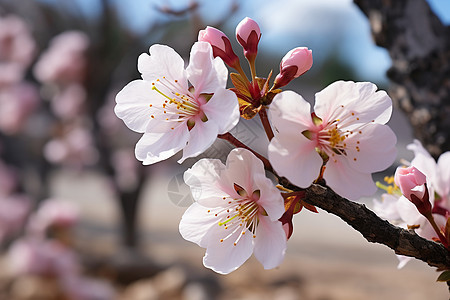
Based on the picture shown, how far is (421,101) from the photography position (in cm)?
113

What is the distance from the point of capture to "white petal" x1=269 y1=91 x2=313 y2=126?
46 cm

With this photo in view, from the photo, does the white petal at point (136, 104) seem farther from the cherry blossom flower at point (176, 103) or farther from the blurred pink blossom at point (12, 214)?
the blurred pink blossom at point (12, 214)

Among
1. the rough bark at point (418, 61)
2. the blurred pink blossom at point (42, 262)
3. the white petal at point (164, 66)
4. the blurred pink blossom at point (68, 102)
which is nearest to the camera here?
the white petal at point (164, 66)

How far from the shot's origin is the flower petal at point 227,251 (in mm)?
507

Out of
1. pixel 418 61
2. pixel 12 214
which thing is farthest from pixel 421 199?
Result: pixel 12 214

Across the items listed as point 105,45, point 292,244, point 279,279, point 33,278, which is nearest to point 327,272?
point 279,279

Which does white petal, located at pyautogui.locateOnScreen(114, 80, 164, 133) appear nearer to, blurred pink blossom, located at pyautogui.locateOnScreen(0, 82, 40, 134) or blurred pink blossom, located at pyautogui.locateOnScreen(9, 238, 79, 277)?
blurred pink blossom, located at pyautogui.locateOnScreen(9, 238, 79, 277)

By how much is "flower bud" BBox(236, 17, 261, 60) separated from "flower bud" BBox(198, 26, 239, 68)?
2 centimetres

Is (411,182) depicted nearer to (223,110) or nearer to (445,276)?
(445,276)

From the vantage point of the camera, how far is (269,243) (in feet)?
1.62

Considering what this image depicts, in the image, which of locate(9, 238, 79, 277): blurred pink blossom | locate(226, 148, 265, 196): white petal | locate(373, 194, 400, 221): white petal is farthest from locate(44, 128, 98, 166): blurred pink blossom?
locate(226, 148, 265, 196): white petal

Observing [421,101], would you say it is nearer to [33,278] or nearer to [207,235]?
[207,235]

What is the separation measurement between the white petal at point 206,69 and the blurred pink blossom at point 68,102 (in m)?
3.85

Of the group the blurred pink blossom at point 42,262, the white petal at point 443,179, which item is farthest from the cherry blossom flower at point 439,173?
the blurred pink blossom at point 42,262
